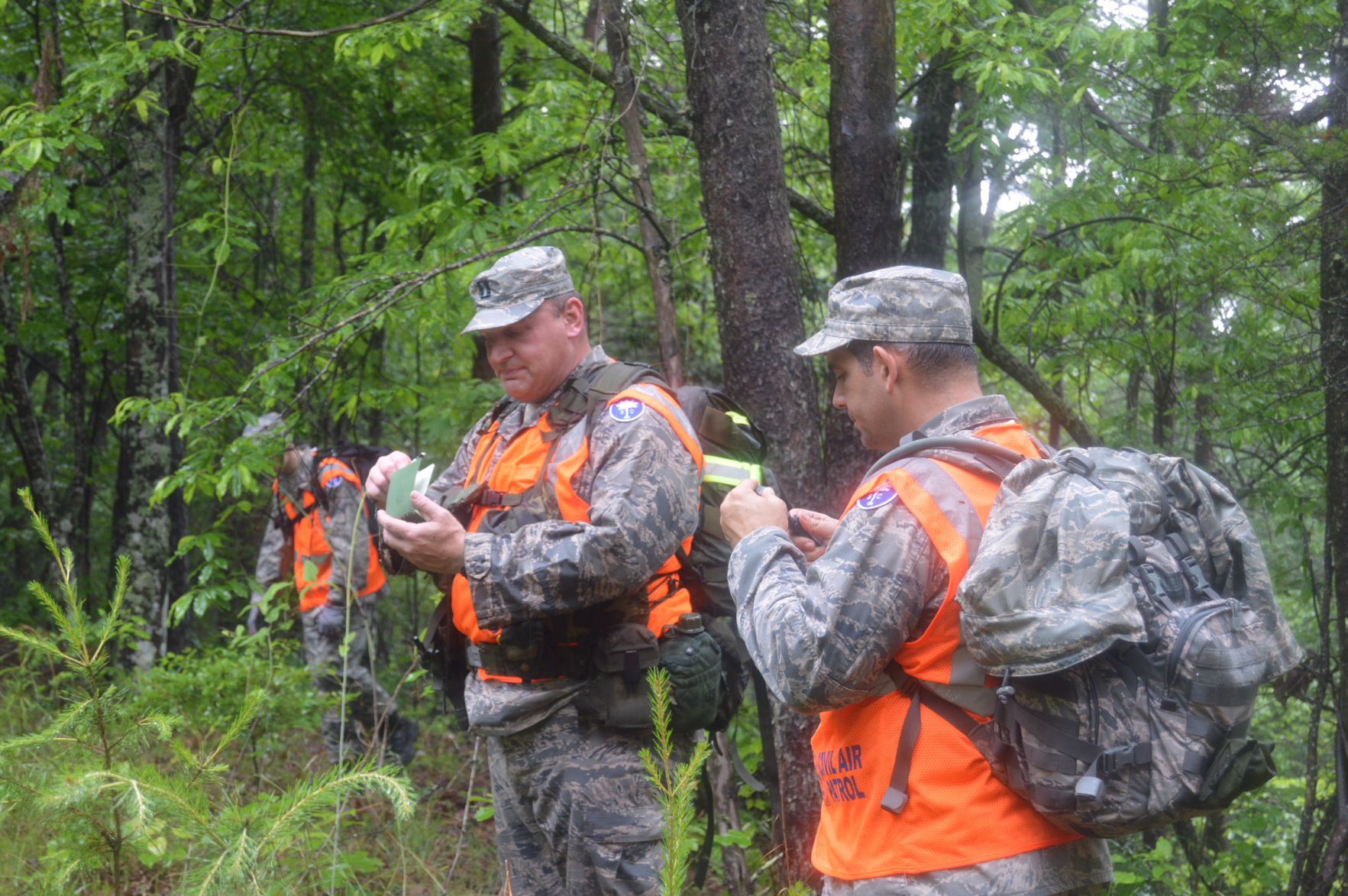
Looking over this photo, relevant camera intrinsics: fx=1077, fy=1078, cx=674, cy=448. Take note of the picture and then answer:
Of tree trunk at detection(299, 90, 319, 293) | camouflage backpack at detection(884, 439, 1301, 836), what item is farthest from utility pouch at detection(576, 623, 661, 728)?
tree trunk at detection(299, 90, 319, 293)

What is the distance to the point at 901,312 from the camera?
216 centimetres

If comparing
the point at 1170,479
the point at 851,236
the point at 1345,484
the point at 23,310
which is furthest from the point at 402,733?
the point at 1170,479

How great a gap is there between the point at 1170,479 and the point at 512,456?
1.77m

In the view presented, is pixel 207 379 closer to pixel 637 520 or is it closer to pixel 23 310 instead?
pixel 23 310

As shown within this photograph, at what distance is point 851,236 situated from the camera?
5.06 m

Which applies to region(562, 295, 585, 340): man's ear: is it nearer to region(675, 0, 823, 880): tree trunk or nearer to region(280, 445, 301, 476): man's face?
region(675, 0, 823, 880): tree trunk

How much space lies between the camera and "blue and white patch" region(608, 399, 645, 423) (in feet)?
9.36

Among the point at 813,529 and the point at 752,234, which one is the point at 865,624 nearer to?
the point at 813,529

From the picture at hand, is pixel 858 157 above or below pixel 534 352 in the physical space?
above

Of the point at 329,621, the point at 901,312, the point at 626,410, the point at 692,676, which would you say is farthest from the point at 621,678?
the point at 329,621

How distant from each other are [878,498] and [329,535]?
559cm

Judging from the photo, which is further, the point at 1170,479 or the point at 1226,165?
the point at 1226,165

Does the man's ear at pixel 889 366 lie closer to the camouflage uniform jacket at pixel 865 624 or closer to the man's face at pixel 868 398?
the man's face at pixel 868 398

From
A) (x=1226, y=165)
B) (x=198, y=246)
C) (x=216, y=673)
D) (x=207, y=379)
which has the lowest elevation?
(x=216, y=673)
